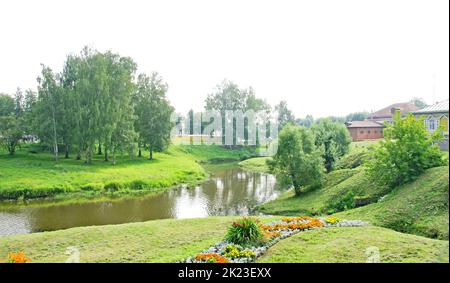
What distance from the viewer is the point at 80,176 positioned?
4169 cm

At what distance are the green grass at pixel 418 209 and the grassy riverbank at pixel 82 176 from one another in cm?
2726

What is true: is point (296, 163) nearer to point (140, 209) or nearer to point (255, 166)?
point (140, 209)

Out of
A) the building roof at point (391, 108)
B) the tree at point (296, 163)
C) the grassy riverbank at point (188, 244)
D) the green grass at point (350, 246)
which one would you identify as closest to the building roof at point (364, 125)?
the building roof at point (391, 108)

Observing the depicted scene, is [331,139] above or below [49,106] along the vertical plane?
below

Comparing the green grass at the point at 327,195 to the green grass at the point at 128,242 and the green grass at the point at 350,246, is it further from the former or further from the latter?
the green grass at the point at 350,246

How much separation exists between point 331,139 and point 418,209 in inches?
915

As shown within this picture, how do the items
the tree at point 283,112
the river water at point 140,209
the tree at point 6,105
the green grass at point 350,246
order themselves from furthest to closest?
the tree at point 283,112
the tree at point 6,105
the river water at point 140,209
the green grass at point 350,246

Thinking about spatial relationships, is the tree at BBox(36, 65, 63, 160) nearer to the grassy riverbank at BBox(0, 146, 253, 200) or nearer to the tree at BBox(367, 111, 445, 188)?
the grassy riverbank at BBox(0, 146, 253, 200)

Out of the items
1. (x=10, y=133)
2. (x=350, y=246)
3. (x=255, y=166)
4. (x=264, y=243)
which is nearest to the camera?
(x=350, y=246)

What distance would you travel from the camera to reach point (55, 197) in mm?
35844

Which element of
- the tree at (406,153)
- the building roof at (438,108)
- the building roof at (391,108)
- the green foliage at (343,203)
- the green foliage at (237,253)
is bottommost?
the green foliage at (343,203)

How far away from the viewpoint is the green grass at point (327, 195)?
26.5m

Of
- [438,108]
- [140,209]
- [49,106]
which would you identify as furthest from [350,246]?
[49,106]
